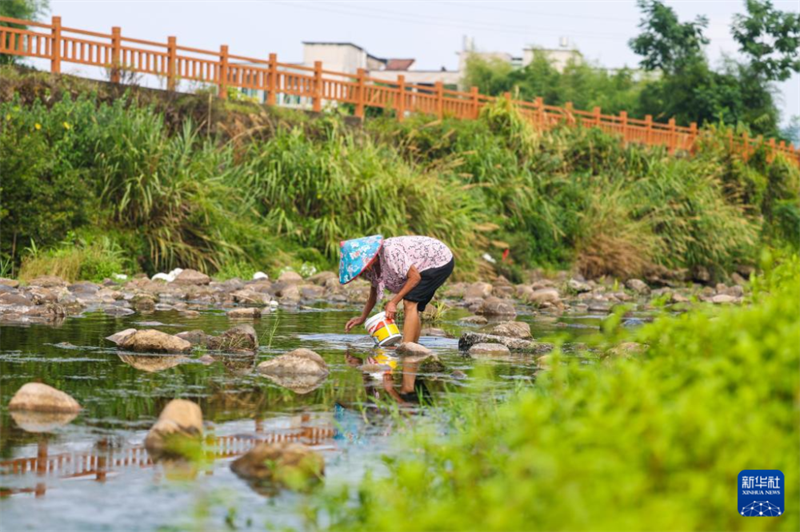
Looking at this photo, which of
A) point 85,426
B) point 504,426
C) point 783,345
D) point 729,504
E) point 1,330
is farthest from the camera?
point 1,330

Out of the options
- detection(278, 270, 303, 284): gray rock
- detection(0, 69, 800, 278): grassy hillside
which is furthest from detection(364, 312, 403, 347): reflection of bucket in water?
detection(278, 270, 303, 284): gray rock

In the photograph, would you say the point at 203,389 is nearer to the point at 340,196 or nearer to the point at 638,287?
the point at 340,196

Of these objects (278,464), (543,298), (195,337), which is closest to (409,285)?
(195,337)

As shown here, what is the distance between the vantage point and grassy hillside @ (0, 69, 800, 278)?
1546 centimetres

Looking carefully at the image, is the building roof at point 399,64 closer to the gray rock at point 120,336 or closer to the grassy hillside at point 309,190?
the grassy hillside at point 309,190

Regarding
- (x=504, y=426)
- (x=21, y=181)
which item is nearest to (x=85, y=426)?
(x=504, y=426)

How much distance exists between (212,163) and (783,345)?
14.9m

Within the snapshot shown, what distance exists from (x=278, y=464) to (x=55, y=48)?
16.8m

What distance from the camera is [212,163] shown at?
58.7ft

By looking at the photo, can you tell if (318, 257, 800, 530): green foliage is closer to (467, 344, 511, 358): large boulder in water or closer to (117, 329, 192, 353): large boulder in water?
(117, 329, 192, 353): large boulder in water

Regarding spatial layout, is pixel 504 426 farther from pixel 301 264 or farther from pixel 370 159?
pixel 370 159

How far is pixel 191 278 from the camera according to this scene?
15.1 metres

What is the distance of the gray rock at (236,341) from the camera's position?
8922 mm

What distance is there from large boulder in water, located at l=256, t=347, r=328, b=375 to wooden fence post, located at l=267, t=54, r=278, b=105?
598 inches
